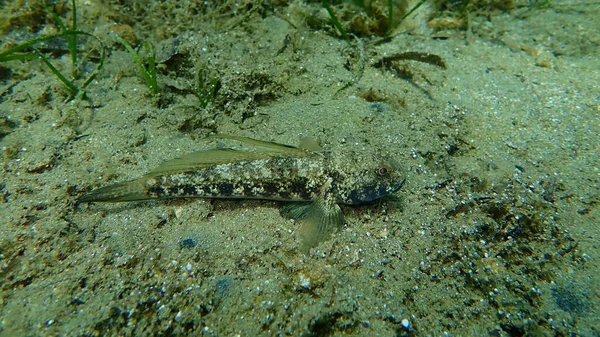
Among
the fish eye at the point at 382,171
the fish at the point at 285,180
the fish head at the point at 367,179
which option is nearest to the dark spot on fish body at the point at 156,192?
the fish at the point at 285,180

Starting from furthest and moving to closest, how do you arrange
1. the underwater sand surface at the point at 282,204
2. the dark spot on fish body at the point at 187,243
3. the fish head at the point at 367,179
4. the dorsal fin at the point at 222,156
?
the dorsal fin at the point at 222,156 < the fish head at the point at 367,179 < the dark spot on fish body at the point at 187,243 < the underwater sand surface at the point at 282,204

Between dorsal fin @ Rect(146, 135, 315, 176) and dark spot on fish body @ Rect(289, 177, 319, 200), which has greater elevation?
dorsal fin @ Rect(146, 135, 315, 176)

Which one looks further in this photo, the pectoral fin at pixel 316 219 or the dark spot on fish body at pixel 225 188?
the dark spot on fish body at pixel 225 188

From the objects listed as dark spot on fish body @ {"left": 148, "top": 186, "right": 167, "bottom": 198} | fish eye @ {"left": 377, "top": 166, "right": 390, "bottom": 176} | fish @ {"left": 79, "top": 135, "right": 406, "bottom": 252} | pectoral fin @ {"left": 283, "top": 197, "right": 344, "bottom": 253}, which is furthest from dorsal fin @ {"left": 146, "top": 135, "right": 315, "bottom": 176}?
fish eye @ {"left": 377, "top": 166, "right": 390, "bottom": 176}

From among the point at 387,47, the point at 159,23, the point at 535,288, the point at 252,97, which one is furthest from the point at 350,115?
the point at 159,23

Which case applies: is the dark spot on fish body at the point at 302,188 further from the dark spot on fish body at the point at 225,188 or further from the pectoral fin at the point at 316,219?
the dark spot on fish body at the point at 225,188

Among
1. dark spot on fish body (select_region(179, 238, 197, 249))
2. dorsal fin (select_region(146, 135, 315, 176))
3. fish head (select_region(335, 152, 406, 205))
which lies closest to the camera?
dark spot on fish body (select_region(179, 238, 197, 249))

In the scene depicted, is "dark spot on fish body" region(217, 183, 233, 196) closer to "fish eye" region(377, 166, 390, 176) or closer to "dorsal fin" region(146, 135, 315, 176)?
"dorsal fin" region(146, 135, 315, 176)

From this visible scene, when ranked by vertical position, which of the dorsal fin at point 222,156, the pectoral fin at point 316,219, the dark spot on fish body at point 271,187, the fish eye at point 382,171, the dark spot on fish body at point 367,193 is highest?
the dorsal fin at point 222,156

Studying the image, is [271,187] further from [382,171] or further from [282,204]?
[382,171]

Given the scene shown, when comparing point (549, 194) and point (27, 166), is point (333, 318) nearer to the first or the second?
point (549, 194)
